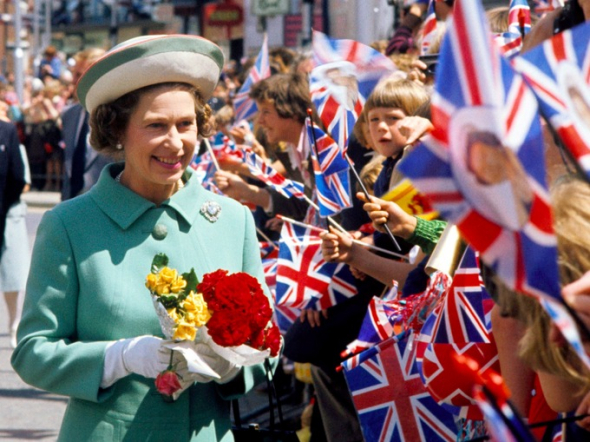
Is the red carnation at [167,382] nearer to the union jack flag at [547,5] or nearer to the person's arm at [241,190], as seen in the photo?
the union jack flag at [547,5]

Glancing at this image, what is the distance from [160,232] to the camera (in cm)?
282

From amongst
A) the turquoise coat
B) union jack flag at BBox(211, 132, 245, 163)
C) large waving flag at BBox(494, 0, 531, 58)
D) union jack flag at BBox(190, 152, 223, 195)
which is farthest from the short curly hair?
union jack flag at BBox(190, 152, 223, 195)

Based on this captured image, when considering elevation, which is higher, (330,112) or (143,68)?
(143,68)

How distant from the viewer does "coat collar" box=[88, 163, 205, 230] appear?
110 inches

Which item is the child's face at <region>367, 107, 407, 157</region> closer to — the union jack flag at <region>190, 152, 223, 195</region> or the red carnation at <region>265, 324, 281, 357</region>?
the red carnation at <region>265, 324, 281, 357</region>

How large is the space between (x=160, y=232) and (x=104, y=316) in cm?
26

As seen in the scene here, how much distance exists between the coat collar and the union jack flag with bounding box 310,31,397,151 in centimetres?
149

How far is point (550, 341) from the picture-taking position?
1.75 metres

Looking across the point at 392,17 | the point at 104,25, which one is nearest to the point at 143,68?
the point at 392,17

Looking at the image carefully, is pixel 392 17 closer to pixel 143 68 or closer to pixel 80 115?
pixel 80 115

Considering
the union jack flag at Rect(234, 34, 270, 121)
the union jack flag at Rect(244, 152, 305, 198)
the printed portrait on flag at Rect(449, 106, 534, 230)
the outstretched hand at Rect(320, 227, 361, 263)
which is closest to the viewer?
the printed portrait on flag at Rect(449, 106, 534, 230)

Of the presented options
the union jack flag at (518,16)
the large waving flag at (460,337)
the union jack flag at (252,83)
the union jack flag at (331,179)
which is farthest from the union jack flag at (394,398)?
the union jack flag at (252,83)

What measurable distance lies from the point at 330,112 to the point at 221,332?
201cm

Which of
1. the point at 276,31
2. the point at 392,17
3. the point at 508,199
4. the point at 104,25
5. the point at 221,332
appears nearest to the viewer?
the point at 508,199
